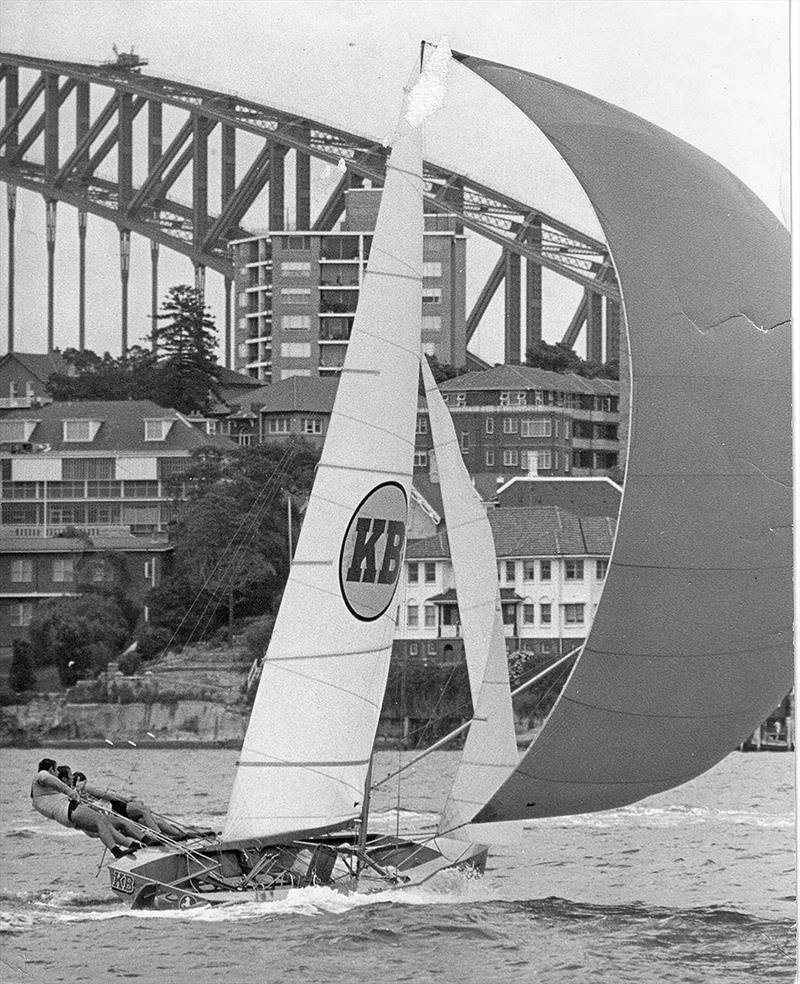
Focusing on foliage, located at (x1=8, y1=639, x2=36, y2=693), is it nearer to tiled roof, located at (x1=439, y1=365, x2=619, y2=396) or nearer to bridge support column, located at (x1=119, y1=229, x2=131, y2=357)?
bridge support column, located at (x1=119, y1=229, x2=131, y2=357)

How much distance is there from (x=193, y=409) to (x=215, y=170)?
0.67 meters

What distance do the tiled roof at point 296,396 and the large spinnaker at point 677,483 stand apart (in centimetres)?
94

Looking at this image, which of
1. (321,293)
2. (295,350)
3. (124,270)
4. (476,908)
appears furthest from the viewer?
(124,270)

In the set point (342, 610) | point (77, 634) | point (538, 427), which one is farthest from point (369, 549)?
point (77, 634)

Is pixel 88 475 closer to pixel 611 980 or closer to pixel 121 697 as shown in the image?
pixel 121 697

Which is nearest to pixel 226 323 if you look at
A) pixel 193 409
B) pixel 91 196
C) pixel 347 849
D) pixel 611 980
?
pixel 193 409

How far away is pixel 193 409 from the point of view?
519 centimetres

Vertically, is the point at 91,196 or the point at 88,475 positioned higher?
the point at 91,196

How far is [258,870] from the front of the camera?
15.2 feet

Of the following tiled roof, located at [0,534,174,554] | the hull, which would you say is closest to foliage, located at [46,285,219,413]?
tiled roof, located at [0,534,174,554]

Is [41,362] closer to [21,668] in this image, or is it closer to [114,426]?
[114,426]

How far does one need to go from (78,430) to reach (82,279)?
0.41 m

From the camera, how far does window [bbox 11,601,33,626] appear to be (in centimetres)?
527

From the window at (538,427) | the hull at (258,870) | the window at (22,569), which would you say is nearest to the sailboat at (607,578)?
the hull at (258,870)
